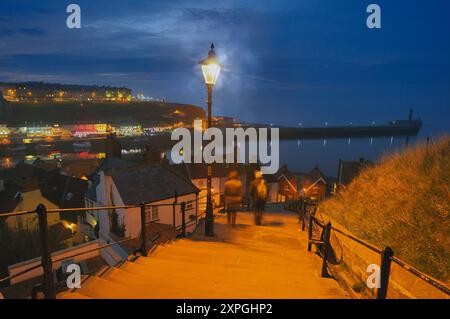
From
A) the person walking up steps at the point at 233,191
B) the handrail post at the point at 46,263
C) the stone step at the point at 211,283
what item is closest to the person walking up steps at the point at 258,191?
the person walking up steps at the point at 233,191

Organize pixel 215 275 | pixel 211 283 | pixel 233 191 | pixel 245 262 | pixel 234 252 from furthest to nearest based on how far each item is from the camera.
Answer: pixel 233 191
pixel 234 252
pixel 245 262
pixel 215 275
pixel 211 283

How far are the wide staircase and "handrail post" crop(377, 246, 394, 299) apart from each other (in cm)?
91

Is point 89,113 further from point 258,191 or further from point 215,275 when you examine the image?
point 215,275

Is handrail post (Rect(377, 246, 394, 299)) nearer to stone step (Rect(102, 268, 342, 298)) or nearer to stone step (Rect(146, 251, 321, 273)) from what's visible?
stone step (Rect(102, 268, 342, 298))

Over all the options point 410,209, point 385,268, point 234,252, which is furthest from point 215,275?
point 410,209

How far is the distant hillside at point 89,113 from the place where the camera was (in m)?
107

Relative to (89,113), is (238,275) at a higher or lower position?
lower

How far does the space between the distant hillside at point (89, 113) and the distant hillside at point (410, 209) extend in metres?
120

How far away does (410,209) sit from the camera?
5316mm

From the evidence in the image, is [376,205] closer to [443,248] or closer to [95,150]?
[443,248]

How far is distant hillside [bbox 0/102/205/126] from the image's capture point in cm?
10684

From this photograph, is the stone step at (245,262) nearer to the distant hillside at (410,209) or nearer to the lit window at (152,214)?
the distant hillside at (410,209)

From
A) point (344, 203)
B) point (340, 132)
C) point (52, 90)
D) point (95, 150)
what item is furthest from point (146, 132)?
point (344, 203)

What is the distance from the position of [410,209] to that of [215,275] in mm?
3996
